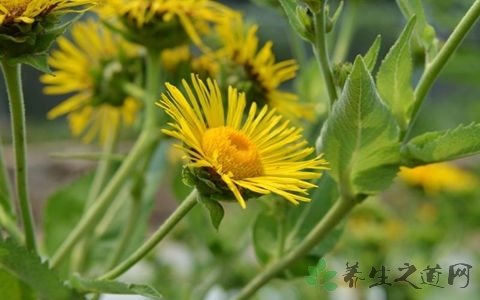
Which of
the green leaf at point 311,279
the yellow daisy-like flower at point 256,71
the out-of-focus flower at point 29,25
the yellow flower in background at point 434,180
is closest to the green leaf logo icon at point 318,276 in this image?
the green leaf at point 311,279

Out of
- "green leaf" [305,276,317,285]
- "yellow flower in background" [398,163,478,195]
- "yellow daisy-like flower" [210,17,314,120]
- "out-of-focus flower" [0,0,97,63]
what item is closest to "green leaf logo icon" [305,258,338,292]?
"green leaf" [305,276,317,285]

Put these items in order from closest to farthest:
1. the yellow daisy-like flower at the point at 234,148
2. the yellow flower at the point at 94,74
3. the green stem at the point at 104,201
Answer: the yellow daisy-like flower at the point at 234,148
the green stem at the point at 104,201
the yellow flower at the point at 94,74

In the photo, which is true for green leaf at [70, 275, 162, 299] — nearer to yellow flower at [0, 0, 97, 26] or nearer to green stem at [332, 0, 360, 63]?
yellow flower at [0, 0, 97, 26]

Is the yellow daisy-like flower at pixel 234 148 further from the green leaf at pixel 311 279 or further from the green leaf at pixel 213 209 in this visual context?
the green leaf at pixel 311 279

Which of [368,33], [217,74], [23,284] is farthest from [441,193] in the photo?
[368,33]

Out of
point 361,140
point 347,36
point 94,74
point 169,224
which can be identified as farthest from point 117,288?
point 347,36

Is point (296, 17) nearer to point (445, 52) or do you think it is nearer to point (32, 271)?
point (445, 52)

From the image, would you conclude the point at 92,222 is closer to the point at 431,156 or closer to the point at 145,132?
the point at 145,132
